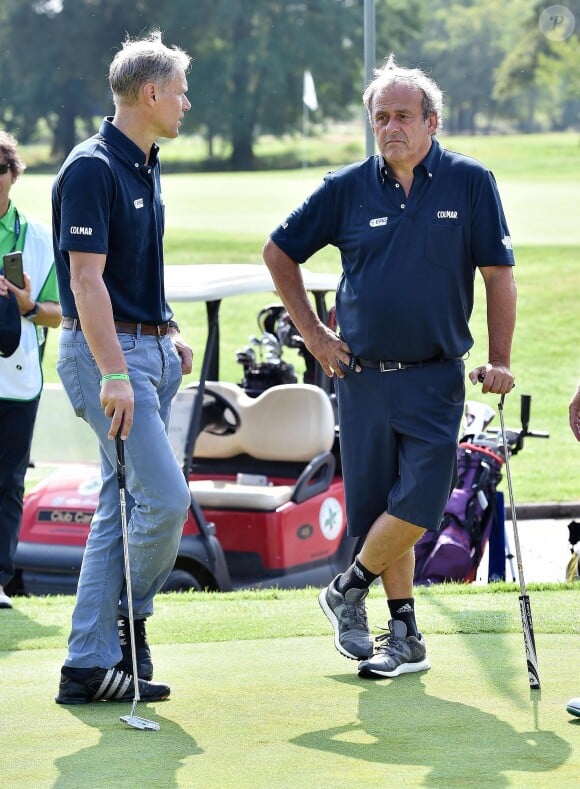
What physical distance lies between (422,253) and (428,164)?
0.90 ft

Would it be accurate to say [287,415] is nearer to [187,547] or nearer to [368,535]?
[187,547]

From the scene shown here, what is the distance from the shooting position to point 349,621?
427cm

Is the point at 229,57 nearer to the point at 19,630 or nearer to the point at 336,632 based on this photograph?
the point at 19,630

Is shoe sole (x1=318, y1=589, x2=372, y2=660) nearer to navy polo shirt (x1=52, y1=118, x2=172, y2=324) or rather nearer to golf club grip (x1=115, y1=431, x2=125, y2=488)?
golf club grip (x1=115, y1=431, x2=125, y2=488)

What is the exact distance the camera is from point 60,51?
32750 mm

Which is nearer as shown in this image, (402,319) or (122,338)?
(122,338)

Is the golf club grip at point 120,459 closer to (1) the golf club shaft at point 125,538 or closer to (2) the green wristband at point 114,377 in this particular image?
(1) the golf club shaft at point 125,538

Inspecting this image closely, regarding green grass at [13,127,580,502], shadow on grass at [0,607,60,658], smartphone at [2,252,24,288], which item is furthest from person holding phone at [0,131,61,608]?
green grass at [13,127,580,502]

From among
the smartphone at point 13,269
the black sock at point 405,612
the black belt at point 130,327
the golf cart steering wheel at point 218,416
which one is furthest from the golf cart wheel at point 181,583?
the black belt at point 130,327

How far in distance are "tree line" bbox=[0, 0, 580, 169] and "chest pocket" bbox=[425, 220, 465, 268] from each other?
2613cm

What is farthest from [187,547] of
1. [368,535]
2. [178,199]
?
[178,199]

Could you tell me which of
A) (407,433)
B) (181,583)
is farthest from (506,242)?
(181,583)

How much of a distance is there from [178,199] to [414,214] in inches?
874

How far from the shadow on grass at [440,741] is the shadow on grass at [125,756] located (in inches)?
12.2
